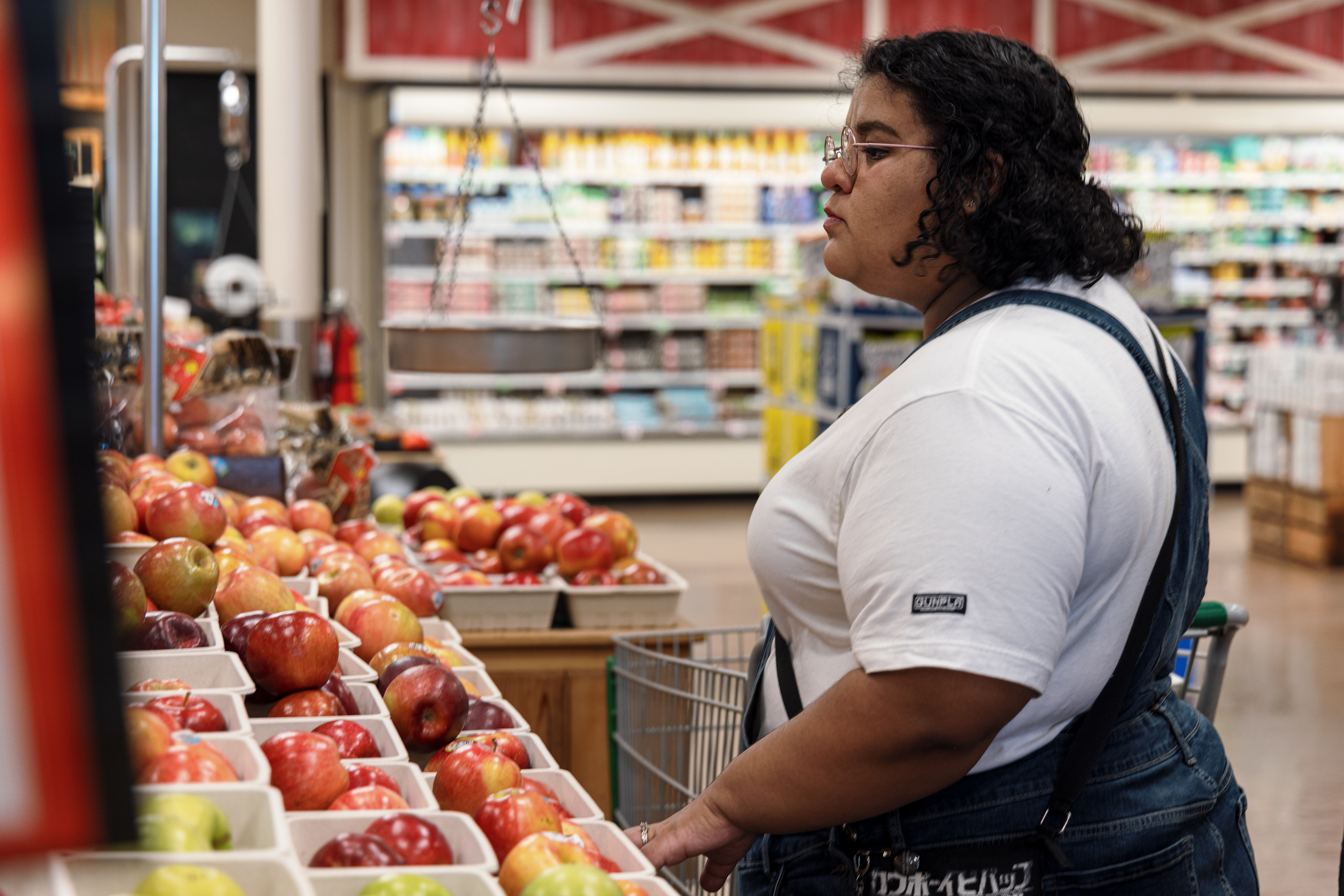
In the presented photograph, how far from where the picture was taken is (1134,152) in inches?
415

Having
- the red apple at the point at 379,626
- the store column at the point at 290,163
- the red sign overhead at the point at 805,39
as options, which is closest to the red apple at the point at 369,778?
the red apple at the point at 379,626

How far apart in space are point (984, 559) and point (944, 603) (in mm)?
54

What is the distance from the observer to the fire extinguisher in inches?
316

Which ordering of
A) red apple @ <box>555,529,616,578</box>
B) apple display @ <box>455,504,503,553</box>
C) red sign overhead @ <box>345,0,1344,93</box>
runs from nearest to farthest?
red apple @ <box>555,529,616,578</box> → apple display @ <box>455,504,503,553</box> → red sign overhead @ <box>345,0,1344,93</box>

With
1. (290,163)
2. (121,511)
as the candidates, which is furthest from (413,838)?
(290,163)

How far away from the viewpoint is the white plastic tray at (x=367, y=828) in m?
1.09

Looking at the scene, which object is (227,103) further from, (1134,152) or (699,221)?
(1134,152)

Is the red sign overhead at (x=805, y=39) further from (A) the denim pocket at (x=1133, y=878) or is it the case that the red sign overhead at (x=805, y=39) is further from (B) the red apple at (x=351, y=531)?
(A) the denim pocket at (x=1133, y=878)

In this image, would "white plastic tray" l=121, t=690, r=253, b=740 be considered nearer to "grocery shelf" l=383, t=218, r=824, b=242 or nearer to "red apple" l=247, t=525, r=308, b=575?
"red apple" l=247, t=525, r=308, b=575

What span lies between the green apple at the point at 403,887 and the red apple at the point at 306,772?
23 centimetres

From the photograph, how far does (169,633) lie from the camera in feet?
4.97

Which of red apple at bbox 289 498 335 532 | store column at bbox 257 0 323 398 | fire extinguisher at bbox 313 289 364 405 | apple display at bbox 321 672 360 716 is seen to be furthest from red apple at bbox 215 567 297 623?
fire extinguisher at bbox 313 289 364 405

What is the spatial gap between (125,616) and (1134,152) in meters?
10.3

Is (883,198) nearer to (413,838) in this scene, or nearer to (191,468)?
(413,838)
